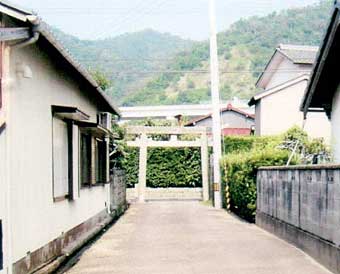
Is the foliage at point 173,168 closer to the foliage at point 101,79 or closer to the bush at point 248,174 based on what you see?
the foliage at point 101,79

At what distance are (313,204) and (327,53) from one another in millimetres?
3362

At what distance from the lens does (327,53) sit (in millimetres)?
12984

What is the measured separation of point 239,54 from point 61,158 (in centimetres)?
6708

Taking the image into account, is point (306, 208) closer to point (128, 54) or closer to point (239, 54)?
point (128, 54)

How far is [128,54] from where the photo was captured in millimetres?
69875

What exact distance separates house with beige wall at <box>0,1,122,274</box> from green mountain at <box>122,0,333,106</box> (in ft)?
170

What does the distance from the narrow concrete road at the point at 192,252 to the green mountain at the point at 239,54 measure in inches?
1887

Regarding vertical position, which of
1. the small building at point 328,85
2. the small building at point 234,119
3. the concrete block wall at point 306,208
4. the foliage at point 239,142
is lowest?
the concrete block wall at point 306,208

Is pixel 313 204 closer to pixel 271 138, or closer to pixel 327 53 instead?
pixel 327 53

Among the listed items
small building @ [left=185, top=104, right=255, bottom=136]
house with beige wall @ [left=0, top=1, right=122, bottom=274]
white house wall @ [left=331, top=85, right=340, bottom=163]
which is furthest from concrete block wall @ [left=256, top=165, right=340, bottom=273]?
small building @ [left=185, top=104, right=255, bottom=136]

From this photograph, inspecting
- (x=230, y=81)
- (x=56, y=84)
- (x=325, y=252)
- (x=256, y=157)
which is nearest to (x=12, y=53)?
(x=56, y=84)

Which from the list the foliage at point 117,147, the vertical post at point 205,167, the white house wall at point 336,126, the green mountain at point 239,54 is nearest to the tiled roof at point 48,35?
the white house wall at point 336,126

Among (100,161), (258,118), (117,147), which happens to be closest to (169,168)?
(258,118)

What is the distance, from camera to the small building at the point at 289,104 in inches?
1356
